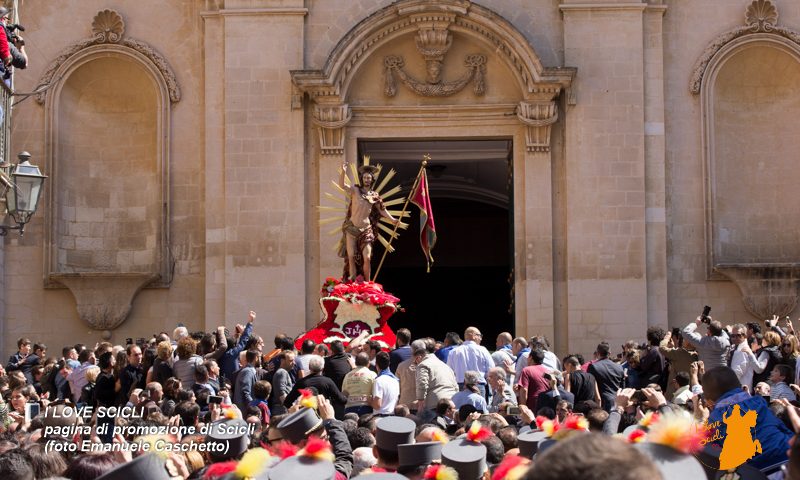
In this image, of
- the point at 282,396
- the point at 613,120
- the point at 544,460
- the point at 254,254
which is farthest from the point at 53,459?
the point at 613,120

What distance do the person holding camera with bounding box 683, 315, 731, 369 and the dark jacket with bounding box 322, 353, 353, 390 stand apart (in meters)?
3.67

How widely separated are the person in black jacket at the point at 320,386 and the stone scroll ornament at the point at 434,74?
31.0 ft

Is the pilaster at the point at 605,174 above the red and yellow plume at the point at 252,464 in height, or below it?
above

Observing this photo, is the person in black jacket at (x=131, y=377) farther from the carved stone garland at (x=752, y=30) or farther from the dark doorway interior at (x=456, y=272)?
the dark doorway interior at (x=456, y=272)

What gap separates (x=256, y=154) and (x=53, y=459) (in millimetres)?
14778

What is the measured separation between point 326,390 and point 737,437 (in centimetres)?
585

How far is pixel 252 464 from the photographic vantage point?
18.3 feet

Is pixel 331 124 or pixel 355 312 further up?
pixel 331 124

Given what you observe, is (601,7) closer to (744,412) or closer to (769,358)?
(769,358)

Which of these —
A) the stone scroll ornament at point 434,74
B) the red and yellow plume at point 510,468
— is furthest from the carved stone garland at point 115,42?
the red and yellow plume at point 510,468

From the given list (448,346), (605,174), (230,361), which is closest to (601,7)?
(605,174)

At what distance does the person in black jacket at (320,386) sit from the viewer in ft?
42.0

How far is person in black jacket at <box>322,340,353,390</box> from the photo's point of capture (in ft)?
46.0

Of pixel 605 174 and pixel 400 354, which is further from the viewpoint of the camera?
pixel 605 174
